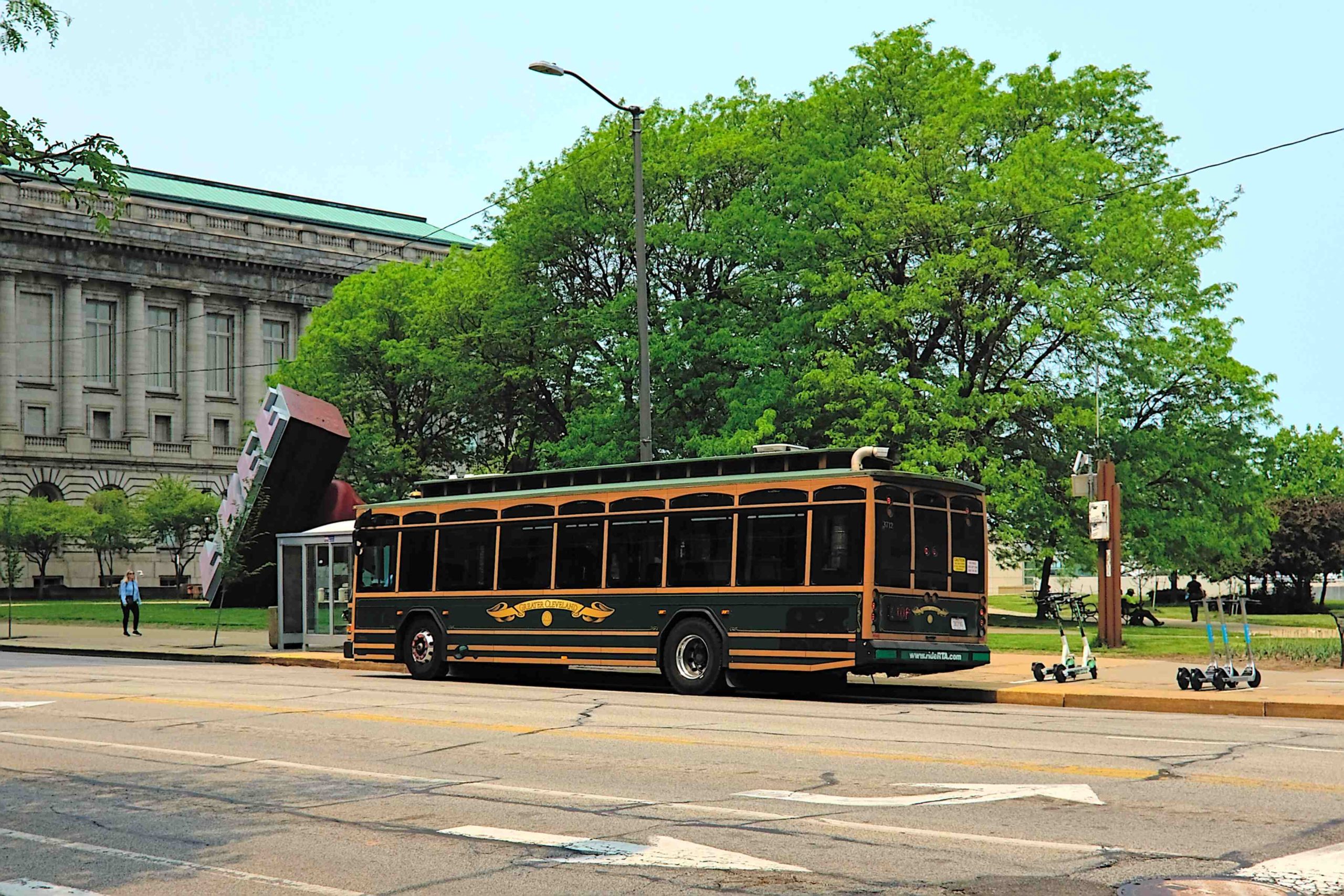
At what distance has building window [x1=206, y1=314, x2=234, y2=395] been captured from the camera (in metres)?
94.6

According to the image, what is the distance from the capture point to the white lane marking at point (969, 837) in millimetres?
8070

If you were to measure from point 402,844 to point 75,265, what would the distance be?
8723cm

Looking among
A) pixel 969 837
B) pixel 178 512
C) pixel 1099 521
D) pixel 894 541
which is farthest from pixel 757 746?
pixel 178 512

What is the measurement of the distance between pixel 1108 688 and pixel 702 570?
5.49 m

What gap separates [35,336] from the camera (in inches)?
3450

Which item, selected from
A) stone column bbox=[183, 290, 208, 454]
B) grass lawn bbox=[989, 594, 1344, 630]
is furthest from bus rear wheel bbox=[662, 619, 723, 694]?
stone column bbox=[183, 290, 208, 454]

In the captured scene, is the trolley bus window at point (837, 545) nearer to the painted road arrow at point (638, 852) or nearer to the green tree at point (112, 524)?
the painted road arrow at point (638, 852)

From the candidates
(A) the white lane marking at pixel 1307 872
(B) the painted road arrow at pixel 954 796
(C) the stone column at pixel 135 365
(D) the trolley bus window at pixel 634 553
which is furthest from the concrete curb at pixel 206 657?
(C) the stone column at pixel 135 365

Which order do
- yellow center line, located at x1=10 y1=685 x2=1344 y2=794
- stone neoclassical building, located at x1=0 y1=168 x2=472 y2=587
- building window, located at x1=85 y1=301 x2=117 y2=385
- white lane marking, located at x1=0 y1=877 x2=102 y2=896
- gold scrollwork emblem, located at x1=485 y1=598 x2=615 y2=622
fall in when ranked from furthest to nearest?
1. building window, located at x1=85 y1=301 x2=117 y2=385
2. stone neoclassical building, located at x1=0 y1=168 x2=472 y2=587
3. gold scrollwork emblem, located at x1=485 y1=598 x2=615 y2=622
4. yellow center line, located at x1=10 y1=685 x2=1344 y2=794
5. white lane marking, located at x1=0 y1=877 x2=102 y2=896

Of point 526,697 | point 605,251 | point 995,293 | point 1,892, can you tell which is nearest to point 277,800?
point 1,892

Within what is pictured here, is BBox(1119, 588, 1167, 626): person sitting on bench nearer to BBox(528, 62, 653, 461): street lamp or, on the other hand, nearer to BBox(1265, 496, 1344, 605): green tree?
BBox(528, 62, 653, 461): street lamp

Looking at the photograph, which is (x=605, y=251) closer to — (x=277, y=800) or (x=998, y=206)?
(x=998, y=206)

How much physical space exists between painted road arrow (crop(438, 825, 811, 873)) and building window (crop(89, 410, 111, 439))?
87166 millimetres

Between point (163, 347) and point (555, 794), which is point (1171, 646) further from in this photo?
point (163, 347)
